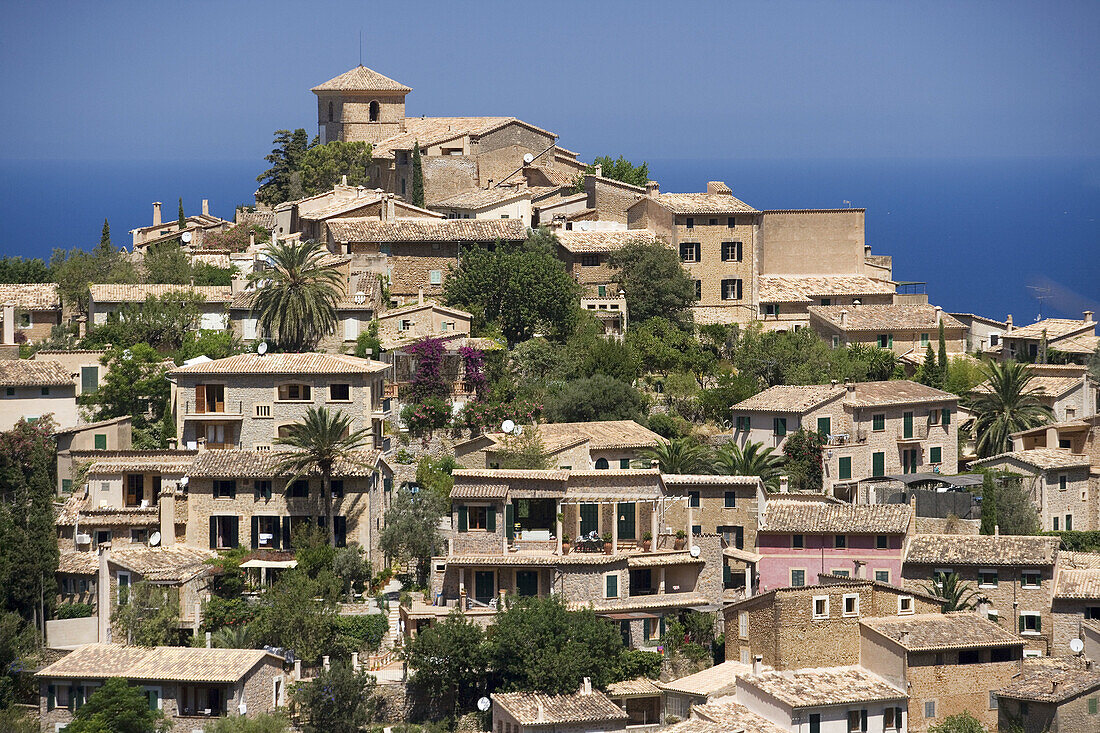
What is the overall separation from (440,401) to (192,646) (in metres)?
12.6

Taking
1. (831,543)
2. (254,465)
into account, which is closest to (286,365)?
(254,465)

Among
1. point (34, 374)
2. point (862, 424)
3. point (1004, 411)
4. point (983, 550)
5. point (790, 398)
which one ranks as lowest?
point (983, 550)

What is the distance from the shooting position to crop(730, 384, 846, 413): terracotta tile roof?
177 ft

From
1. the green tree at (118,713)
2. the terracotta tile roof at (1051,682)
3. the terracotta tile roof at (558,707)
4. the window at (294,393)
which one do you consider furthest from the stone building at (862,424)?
the green tree at (118,713)

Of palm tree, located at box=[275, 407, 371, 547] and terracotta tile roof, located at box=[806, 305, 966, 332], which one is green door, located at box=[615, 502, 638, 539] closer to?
palm tree, located at box=[275, 407, 371, 547]

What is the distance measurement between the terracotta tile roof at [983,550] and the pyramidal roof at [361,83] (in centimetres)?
4217

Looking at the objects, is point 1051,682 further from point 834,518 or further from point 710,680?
point 710,680

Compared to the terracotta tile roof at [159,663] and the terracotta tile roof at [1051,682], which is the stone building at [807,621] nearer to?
the terracotta tile roof at [1051,682]

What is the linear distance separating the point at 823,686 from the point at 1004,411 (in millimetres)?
17539

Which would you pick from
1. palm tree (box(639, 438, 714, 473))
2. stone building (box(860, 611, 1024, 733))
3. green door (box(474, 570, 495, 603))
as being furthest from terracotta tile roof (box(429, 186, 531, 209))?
stone building (box(860, 611, 1024, 733))

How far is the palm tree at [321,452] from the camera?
4681 cm

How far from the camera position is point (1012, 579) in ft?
151

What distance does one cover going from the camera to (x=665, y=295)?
62.2 meters

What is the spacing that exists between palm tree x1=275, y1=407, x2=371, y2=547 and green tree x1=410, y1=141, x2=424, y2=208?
2517cm
